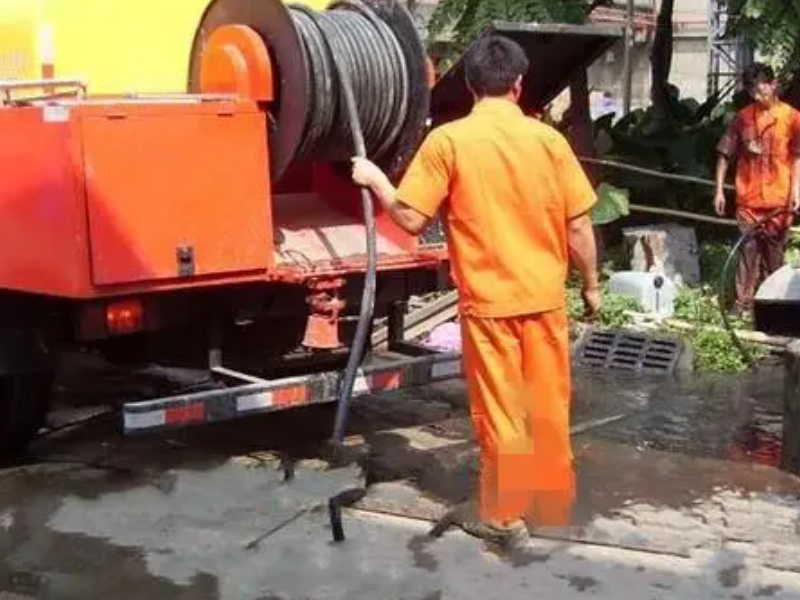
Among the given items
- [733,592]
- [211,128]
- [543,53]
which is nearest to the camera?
[733,592]

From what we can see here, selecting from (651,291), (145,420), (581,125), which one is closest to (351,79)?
(145,420)

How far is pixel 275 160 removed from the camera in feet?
19.3

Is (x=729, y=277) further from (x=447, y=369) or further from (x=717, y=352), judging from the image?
(x=447, y=369)

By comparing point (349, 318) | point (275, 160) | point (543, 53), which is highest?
point (543, 53)

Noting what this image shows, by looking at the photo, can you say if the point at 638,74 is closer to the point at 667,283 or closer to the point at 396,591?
the point at 667,283

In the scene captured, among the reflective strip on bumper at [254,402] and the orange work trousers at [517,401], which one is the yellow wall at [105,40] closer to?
the reflective strip on bumper at [254,402]

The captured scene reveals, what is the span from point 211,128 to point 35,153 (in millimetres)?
699

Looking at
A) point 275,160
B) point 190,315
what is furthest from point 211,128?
point 190,315

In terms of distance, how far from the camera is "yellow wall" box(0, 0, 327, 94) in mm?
6531

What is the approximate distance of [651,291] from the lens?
9.62 metres

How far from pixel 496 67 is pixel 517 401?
123cm

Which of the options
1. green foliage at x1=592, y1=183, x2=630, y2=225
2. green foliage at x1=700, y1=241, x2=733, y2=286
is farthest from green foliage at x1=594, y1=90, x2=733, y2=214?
green foliage at x1=592, y1=183, x2=630, y2=225

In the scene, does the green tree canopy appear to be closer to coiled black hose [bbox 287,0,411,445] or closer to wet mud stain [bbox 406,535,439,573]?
coiled black hose [bbox 287,0,411,445]

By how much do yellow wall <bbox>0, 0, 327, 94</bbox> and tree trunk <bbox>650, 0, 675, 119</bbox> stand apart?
7.43 m
